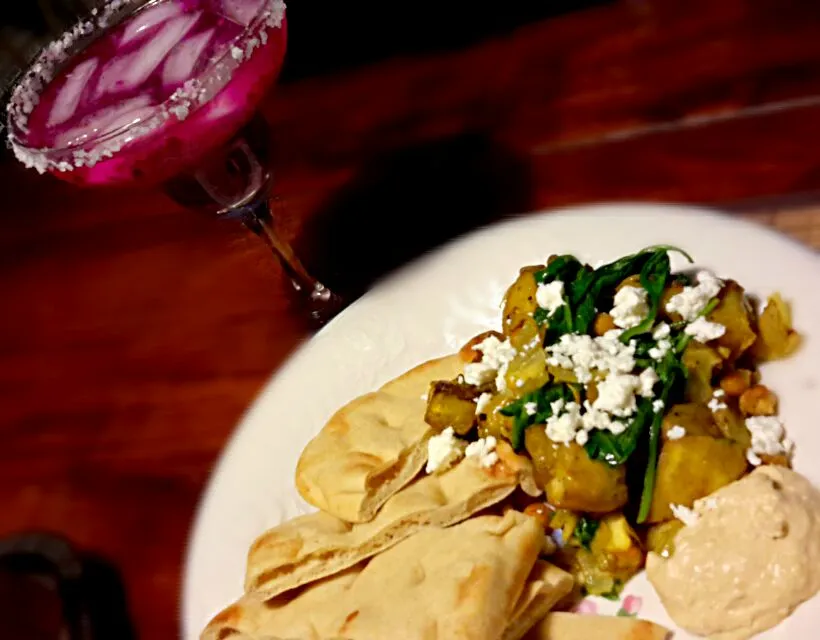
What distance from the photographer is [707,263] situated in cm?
172

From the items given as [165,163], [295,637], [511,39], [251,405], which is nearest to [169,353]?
[251,405]

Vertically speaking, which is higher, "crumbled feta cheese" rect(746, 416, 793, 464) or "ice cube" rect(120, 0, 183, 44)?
"ice cube" rect(120, 0, 183, 44)

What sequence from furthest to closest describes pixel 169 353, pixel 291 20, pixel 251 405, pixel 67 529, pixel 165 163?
pixel 291 20 < pixel 169 353 < pixel 67 529 < pixel 251 405 < pixel 165 163

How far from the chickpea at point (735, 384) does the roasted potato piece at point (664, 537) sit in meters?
0.25

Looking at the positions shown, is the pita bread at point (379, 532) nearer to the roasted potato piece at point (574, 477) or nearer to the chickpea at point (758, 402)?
the roasted potato piece at point (574, 477)

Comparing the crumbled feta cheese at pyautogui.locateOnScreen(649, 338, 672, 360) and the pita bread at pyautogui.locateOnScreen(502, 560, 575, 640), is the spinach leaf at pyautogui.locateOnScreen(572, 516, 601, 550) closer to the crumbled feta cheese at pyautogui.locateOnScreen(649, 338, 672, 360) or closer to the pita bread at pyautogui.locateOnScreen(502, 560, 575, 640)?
the pita bread at pyautogui.locateOnScreen(502, 560, 575, 640)

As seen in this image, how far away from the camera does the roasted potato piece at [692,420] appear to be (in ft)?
4.78

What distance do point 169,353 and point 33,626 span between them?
0.84 meters

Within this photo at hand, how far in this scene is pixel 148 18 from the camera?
83.4 inches

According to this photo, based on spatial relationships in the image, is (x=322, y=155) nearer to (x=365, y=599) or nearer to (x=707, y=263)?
(x=707, y=263)

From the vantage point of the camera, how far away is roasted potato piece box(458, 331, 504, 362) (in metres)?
1.75

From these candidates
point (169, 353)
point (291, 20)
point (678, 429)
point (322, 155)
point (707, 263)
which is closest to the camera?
point (678, 429)

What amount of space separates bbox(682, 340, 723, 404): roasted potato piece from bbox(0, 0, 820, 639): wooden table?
15.9 inches

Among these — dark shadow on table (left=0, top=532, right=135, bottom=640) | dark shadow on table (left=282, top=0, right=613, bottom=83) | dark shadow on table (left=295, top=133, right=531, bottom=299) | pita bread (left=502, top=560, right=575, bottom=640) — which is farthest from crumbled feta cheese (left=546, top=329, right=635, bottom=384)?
dark shadow on table (left=282, top=0, right=613, bottom=83)
